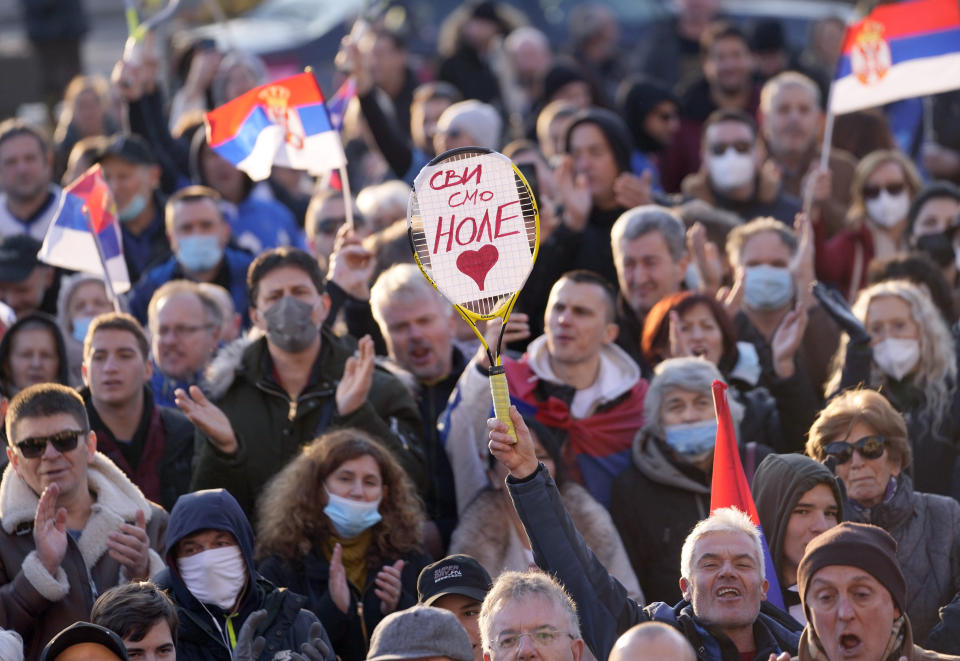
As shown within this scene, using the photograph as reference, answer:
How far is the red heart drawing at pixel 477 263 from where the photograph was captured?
6137mm

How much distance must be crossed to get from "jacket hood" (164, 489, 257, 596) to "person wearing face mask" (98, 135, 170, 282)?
13.4 feet

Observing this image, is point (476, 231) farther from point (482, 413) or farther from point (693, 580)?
point (482, 413)

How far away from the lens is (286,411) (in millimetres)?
8203

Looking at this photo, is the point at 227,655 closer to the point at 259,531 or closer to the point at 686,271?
the point at 259,531

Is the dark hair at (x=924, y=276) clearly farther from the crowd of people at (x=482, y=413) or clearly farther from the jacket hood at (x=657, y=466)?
the jacket hood at (x=657, y=466)

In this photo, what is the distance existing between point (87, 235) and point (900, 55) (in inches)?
181

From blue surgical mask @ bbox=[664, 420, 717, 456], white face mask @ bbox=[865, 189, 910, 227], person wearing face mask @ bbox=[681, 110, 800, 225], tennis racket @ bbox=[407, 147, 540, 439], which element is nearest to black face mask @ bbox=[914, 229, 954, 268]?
white face mask @ bbox=[865, 189, 910, 227]

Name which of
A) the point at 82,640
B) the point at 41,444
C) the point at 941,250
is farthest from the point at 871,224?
the point at 82,640

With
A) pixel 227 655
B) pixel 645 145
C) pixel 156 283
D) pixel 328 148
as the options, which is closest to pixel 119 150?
pixel 156 283

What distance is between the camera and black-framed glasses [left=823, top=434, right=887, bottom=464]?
286 inches

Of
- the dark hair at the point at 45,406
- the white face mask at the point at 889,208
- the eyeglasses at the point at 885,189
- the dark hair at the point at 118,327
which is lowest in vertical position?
the dark hair at the point at 45,406

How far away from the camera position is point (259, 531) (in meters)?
7.48

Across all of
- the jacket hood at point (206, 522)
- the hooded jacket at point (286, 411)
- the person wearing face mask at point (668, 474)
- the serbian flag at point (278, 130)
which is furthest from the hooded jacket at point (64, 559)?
the serbian flag at point (278, 130)

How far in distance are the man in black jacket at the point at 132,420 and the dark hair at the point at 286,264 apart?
65cm
